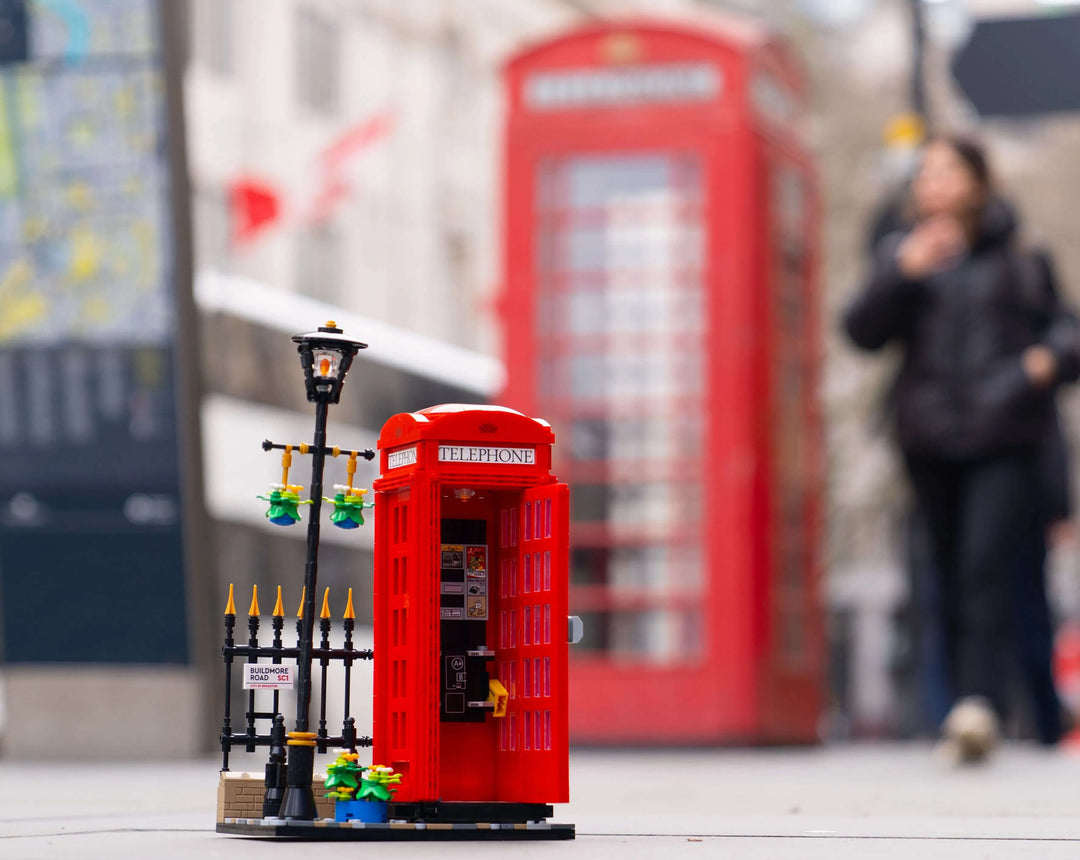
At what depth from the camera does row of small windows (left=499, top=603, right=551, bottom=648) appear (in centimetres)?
634

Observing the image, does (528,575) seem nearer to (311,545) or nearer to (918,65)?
(311,545)

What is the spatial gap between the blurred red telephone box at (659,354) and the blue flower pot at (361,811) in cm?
568

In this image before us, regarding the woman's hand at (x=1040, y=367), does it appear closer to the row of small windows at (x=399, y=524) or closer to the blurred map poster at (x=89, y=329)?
the blurred map poster at (x=89, y=329)

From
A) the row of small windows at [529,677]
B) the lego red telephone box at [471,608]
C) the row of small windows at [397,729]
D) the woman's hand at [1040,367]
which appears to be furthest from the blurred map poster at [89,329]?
the row of small windows at [397,729]

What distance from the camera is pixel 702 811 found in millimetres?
7340

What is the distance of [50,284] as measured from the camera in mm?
10852

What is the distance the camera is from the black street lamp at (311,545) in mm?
6090

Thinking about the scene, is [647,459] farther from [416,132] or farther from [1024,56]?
[1024,56]

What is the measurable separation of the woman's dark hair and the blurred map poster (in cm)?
356

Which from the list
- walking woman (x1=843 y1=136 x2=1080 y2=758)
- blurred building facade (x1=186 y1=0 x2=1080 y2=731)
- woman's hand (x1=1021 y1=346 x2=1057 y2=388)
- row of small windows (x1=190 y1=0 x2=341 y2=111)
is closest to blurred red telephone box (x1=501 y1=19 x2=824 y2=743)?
blurred building facade (x1=186 y1=0 x2=1080 y2=731)

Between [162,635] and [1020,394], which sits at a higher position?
[1020,394]

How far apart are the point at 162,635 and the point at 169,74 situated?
2.62 meters

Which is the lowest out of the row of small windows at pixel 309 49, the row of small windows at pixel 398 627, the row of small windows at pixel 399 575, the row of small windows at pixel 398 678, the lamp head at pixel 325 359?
the row of small windows at pixel 398 678

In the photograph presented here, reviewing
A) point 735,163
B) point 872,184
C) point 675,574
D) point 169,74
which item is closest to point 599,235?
point 735,163
